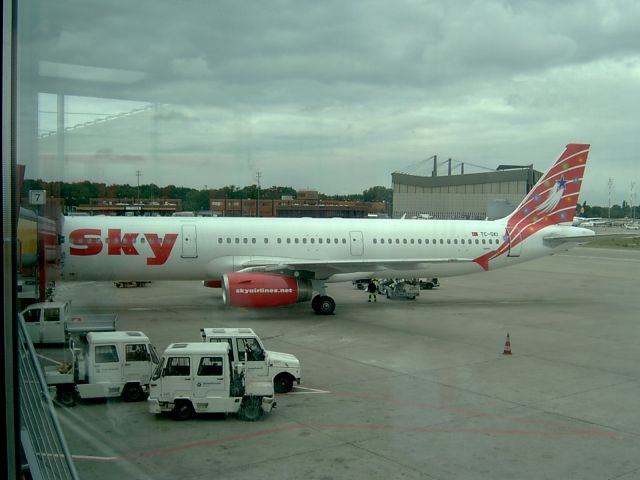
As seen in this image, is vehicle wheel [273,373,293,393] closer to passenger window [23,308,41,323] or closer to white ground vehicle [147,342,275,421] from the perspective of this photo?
white ground vehicle [147,342,275,421]

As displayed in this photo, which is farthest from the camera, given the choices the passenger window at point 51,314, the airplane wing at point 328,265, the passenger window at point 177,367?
the airplane wing at point 328,265

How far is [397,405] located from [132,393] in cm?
265

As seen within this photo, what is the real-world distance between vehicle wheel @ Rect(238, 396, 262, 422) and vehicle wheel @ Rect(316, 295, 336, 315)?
679 cm

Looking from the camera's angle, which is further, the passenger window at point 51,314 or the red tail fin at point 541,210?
the red tail fin at point 541,210

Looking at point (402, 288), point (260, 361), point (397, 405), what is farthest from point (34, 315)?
point (402, 288)

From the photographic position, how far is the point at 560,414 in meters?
6.27

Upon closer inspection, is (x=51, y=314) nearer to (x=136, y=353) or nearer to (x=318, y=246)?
(x=136, y=353)

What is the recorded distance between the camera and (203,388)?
610 cm

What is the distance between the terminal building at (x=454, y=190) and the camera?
709cm

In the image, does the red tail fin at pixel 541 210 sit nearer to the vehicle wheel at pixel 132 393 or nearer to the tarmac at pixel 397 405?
the tarmac at pixel 397 405

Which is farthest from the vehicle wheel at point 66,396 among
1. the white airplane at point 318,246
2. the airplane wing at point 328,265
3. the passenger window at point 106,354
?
the airplane wing at point 328,265

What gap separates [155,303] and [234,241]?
7.88 ft

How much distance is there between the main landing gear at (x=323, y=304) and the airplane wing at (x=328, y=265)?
0.62 meters

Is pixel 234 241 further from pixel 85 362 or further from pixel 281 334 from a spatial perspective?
pixel 85 362
